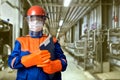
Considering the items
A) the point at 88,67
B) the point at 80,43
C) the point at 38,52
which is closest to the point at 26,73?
the point at 38,52

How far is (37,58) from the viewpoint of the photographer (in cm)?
125

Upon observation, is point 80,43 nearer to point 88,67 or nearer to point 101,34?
point 88,67

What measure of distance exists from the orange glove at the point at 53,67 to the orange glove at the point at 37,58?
3 cm

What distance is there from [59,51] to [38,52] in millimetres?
188

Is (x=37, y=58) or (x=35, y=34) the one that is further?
(x=35, y=34)

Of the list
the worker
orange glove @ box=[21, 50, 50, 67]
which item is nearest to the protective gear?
the worker

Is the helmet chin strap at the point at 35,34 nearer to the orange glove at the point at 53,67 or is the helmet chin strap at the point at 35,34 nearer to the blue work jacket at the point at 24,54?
the blue work jacket at the point at 24,54

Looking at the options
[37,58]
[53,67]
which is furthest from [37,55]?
[53,67]

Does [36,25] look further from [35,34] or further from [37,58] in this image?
[37,58]

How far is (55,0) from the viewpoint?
7625mm

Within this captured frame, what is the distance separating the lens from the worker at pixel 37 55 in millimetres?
1259

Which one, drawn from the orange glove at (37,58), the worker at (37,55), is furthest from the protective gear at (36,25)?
the orange glove at (37,58)

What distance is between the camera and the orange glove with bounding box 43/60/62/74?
49.7 inches

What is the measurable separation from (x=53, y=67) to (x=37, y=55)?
0.39 ft
